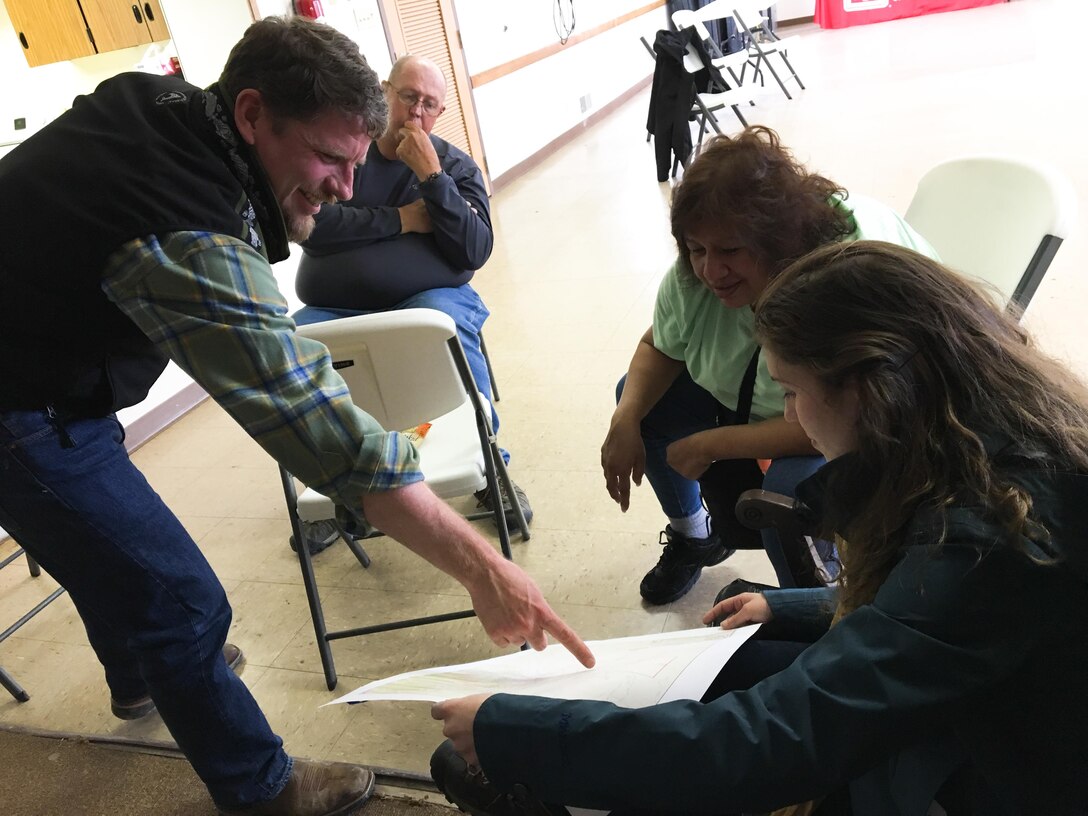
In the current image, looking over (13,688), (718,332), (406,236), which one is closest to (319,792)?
(13,688)

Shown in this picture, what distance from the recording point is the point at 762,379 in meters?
1.49

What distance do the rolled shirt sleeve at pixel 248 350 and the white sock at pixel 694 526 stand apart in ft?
3.17

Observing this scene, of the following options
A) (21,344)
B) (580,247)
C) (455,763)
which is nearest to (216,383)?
(21,344)

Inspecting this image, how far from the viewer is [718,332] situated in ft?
5.13

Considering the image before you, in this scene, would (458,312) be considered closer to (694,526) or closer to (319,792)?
(694,526)

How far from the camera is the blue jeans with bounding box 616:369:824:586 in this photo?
156 cm

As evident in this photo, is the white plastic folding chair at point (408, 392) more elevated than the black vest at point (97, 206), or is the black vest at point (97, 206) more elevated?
the black vest at point (97, 206)

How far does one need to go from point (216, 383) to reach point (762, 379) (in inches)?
36.4

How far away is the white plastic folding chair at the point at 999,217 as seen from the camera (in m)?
1.46

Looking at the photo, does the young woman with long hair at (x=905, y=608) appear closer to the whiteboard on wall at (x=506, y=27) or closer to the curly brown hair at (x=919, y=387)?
the curly brown hair at (x=919, y=387)

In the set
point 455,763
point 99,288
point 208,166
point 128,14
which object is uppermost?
→ point 128,14

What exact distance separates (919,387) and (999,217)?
1.04m

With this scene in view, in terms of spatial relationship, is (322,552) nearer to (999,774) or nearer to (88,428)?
(88,428)

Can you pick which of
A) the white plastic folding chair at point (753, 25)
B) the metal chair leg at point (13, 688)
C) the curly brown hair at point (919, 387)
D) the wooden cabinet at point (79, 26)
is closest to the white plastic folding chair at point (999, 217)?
the curly brown hair at point (919, 387)
